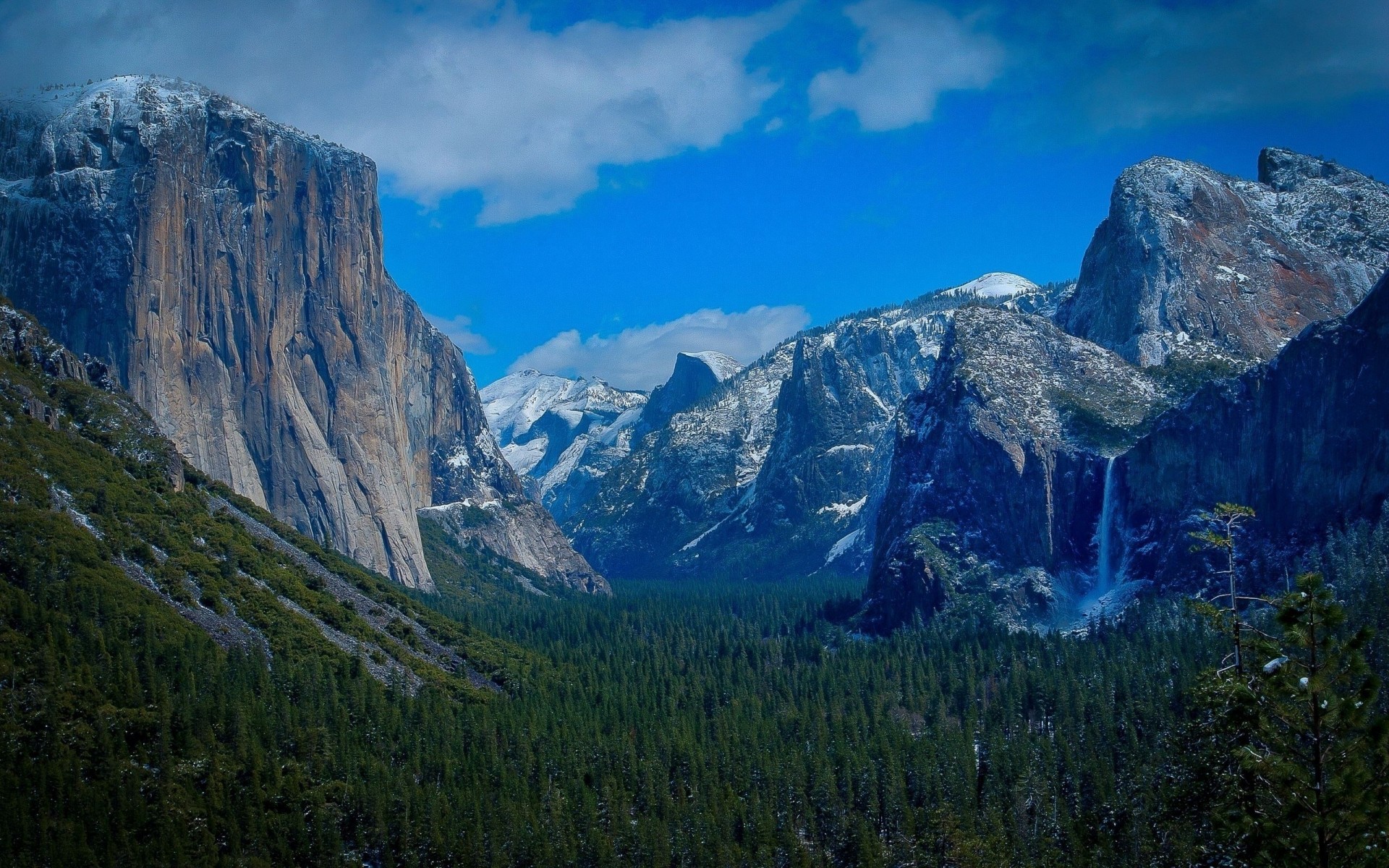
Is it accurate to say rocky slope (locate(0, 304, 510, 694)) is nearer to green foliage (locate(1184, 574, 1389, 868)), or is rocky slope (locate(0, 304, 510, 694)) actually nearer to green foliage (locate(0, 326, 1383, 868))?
green foliage (locate(0, 326, 1383, 868))

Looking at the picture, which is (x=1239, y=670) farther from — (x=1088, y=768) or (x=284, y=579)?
(x=284, y=579)

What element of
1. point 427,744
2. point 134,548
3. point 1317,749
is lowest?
point 1317,749

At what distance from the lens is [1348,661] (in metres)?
43.3

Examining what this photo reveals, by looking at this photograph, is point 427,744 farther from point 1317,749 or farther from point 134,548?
point 1317,749

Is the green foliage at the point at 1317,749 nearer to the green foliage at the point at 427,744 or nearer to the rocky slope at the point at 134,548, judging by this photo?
the green foliage at the point at 427,744

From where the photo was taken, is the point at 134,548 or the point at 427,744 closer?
the point at 427,744

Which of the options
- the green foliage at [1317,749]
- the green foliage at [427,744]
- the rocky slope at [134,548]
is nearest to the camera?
the green foliage at [1317,749]

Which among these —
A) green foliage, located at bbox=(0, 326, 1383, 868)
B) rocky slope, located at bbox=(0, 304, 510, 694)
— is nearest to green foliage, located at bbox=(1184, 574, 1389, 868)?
green foliage, located at bbox=(0, 326, 1383, 868)

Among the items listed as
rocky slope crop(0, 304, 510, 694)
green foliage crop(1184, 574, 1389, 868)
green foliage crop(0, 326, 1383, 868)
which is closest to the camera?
green foliage crop(1184, 574, 1389, 868)

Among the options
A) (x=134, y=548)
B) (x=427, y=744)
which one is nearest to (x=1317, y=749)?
(x=427, y=744)

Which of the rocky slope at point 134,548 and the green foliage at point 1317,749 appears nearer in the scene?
the green foliage at point 1317,749

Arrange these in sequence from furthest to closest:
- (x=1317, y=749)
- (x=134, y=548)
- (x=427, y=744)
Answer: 1. (x=134, y=548)
2. (x=427, y=744)
3. (x=1317, y=749)

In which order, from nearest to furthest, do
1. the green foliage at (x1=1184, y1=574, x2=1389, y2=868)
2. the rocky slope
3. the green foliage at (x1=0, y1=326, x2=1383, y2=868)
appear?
the green foliage at (x1=1184, y1=574, x2=1389, y2=868) < the green foliage at (x1=0, y1=326, x2=1383, y2=868) < the rocky slope

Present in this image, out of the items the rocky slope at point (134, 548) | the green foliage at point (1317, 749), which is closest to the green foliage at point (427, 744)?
the rocky slope at point (134, 548)
